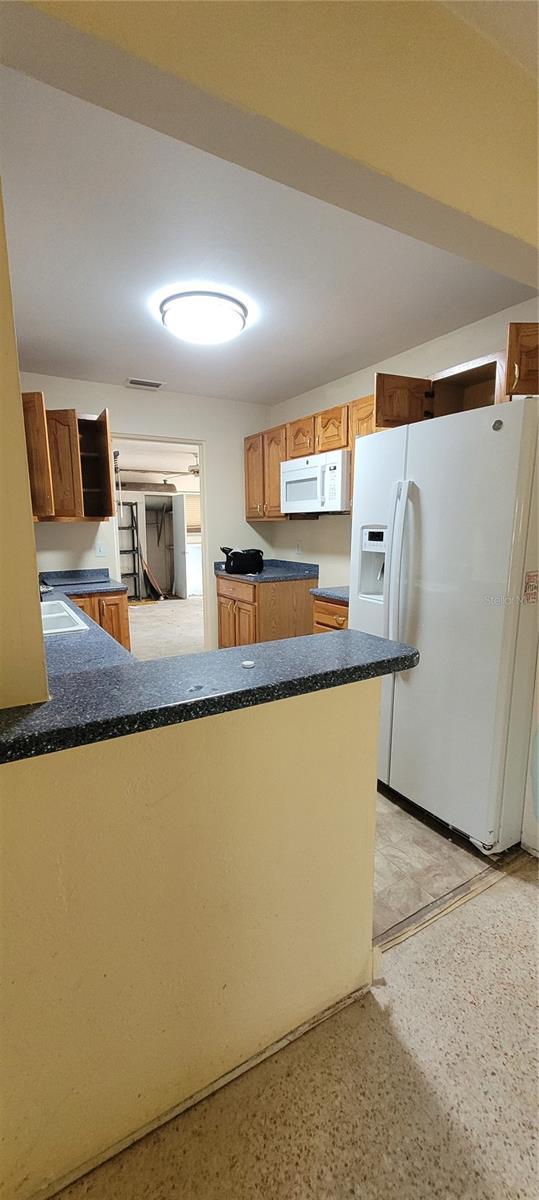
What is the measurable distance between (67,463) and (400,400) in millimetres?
2178

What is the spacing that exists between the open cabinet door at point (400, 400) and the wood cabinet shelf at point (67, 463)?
1850mm

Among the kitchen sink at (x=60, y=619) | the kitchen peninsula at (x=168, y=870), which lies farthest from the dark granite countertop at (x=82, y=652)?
the kitchen peninsula at (x=168, y=870)

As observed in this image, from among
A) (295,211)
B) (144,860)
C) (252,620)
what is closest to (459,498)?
(295,211)

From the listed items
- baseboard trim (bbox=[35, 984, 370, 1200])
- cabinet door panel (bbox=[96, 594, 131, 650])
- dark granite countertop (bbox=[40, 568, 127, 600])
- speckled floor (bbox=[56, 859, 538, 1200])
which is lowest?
speckled floor (bbox=[56, 859, 538, 1200])

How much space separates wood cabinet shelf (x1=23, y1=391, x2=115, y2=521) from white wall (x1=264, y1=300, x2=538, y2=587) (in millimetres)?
1626

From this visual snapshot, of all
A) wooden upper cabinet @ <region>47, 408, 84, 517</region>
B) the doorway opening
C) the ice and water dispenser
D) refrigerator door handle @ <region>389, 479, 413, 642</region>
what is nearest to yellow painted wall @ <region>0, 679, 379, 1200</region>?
refrigerator door handle @ <region>389, 479, 413, 642</region>

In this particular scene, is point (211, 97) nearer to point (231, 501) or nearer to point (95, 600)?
point (95, 600)

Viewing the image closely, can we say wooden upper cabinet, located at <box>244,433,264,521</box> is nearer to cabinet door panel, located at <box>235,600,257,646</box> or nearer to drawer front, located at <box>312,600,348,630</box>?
cabinet door panel, located at <box>235,600,257,646</box>

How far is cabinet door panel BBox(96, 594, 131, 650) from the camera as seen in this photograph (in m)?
3.23

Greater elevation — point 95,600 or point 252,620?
point 95,600

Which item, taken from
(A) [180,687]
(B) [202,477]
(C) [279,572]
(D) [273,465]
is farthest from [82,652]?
(B) [202,477]

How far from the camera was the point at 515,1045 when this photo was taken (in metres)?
1.20

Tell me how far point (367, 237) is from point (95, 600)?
8.30 ft

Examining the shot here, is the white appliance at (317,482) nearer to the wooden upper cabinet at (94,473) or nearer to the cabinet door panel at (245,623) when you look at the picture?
the cabinet door panel at (245,623)
